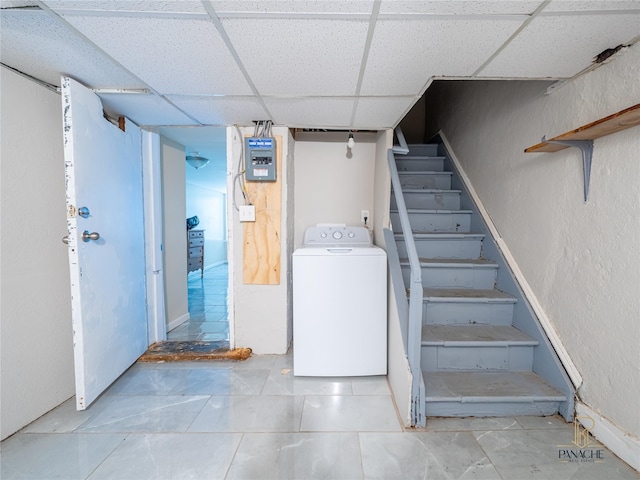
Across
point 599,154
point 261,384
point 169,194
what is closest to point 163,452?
point 261,384

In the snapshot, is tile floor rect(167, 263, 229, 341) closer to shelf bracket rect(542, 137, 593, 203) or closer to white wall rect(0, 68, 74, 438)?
white wall rect(0, 68, 74, 438)

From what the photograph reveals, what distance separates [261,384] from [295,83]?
1.94 m

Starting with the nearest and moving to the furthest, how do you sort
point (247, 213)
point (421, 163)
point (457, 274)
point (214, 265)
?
point (457, 274) < point (247, 213) < point (421, 163) < point (214, 265)

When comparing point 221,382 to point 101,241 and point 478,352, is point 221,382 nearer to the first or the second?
point 101,241

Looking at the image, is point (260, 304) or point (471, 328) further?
point (260, 304)

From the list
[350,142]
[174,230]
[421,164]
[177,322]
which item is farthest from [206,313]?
[421,164]

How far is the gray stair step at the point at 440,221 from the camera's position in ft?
7.62

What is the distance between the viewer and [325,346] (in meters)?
1.87

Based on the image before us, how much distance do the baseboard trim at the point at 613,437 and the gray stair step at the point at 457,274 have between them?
2.74ft

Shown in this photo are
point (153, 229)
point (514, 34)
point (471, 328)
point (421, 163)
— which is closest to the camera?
point (514, 34)

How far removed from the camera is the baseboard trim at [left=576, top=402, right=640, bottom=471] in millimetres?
1143

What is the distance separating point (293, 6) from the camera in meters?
0.93

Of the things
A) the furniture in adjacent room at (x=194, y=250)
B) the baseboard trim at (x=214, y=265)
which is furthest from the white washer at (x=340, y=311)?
the baseboard trim at (x=214, y=265)

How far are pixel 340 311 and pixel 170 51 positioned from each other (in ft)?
5.72
